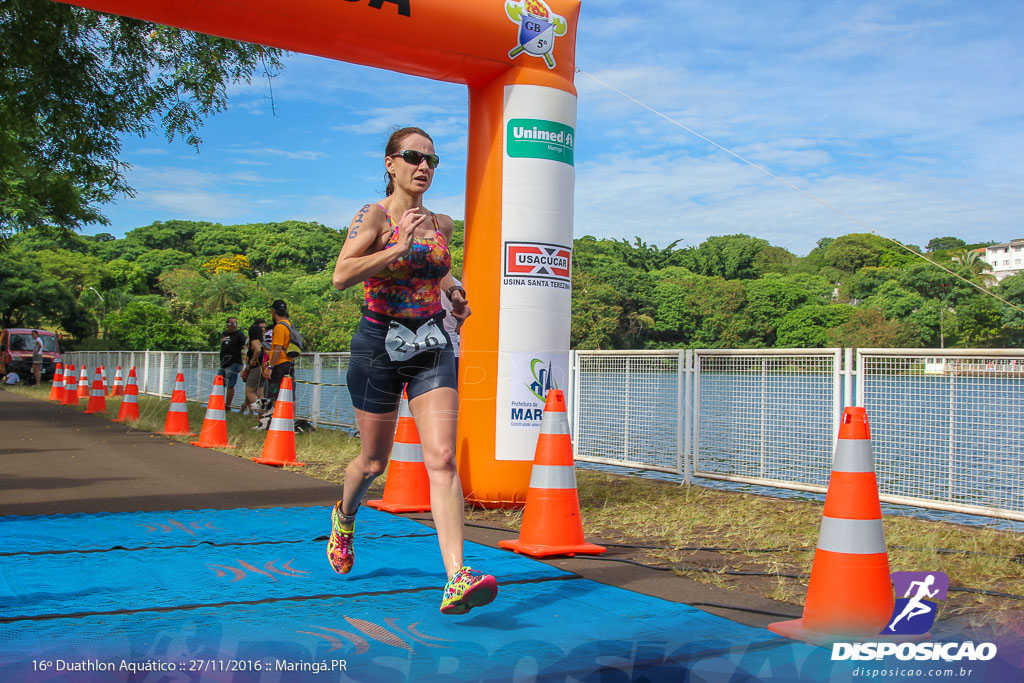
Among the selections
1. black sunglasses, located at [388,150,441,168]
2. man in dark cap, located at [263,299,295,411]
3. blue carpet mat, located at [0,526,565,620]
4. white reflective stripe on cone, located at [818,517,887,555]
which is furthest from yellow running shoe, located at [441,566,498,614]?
man in dark cap, located at [263,299,295,411]

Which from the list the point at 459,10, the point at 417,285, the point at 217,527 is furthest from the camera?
the point at 459,10

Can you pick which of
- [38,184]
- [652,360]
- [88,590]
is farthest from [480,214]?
[38,184]

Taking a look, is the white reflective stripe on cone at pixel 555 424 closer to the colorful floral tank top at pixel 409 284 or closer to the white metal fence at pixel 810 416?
the colorful floral tank top at pixel 409 284

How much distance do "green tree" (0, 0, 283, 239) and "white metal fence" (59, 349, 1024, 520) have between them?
8629 mm

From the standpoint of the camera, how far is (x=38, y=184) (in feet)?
58.2

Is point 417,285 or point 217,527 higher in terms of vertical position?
point 417,285

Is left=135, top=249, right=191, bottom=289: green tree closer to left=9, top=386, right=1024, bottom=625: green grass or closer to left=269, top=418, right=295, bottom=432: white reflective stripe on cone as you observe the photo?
left=269, top=418, right=295, bottom=432: white reflective stripe on cone

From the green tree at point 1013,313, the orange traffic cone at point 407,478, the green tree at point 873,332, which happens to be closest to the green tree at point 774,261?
the green tree at point 873,332

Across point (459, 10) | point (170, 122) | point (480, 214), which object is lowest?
point (480, 214)

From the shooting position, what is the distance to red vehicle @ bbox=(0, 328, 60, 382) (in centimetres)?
3828

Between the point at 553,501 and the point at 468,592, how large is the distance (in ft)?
5.31

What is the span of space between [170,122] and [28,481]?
8.48 metres

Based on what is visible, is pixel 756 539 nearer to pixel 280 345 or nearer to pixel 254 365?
pixel 280 345

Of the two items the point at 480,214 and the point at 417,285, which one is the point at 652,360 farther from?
the point at 417,285
